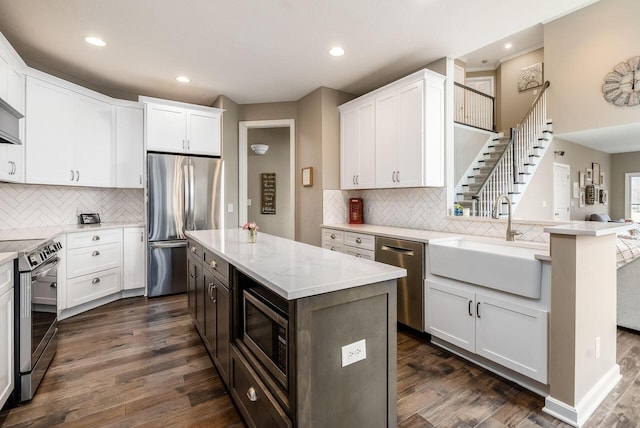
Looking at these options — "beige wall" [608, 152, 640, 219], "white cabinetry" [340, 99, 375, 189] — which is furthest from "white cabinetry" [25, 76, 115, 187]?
"beige wall" [608, 152, 640, 219]

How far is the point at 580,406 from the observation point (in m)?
1.75

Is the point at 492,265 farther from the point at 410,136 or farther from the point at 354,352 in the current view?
the point at 410,136

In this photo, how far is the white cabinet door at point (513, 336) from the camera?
1914 millimetres

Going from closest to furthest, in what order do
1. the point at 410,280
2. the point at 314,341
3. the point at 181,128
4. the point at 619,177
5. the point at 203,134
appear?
the point at 314,341
the point at 410,280
the point at 181,128
the point at 203,134
the point at 619,177

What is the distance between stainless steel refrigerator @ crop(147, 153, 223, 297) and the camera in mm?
3979

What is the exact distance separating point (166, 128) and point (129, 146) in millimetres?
522

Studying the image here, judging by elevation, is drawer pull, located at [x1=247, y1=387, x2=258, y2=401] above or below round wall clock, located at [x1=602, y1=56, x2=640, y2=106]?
below

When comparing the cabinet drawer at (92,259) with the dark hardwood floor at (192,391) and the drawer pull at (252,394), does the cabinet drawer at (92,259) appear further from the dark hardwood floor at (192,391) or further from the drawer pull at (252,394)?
the drawer pull at (252,394)

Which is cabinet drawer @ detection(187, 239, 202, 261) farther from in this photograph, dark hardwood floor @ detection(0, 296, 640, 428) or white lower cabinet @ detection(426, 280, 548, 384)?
white lower cabinet @ detection(426, 280, 548, 384)

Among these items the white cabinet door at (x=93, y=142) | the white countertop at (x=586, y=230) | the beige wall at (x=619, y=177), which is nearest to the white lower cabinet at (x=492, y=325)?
the white countertop at (x=586, y=230)

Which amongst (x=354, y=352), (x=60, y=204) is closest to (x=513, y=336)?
(x=354, y=352)

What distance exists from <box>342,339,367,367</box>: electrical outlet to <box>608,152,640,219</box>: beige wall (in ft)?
35.1

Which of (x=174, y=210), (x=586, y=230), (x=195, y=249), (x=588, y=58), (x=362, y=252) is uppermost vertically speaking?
(x=588, y=58)

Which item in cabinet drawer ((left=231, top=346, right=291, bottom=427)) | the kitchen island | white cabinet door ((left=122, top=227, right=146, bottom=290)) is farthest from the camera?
white cabinet door ((left=122, top=227, right=146, bottom=290))
